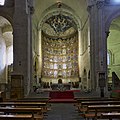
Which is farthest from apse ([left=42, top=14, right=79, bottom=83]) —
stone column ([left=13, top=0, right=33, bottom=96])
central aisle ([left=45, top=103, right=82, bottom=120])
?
central aisle ([left=45, top=103, right=82, bottom=120])

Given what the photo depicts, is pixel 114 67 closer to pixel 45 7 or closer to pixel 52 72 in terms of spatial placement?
pixel 52 72

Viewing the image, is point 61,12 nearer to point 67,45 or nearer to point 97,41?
point 67,45

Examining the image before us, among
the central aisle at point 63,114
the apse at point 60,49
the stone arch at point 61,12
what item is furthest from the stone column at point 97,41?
the apse at point 60,49

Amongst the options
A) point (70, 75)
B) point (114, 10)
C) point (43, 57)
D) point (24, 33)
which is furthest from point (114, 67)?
point (24, 33)

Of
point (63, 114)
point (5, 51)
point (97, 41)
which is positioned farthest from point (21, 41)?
point (5, 51)

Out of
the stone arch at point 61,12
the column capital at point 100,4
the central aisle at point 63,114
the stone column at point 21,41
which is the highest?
the stone arch at point 61,12

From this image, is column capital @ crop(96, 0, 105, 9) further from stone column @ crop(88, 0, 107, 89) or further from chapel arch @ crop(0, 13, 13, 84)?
chapel arch @ crop(0, 13, 13, 84)

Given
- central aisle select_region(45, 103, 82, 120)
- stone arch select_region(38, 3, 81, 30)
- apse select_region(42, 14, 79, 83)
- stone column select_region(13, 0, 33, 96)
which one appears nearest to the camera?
central aisle select_region(45, 103, 82, 120)

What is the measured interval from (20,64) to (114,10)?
10540 millimetres

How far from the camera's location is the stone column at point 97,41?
25828 millimetres

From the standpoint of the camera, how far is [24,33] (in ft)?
72.1

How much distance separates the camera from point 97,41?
2617cm

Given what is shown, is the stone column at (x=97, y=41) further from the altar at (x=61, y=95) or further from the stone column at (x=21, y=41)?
the stone column at (x=21, y=41)

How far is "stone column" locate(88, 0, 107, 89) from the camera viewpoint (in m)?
25.8
